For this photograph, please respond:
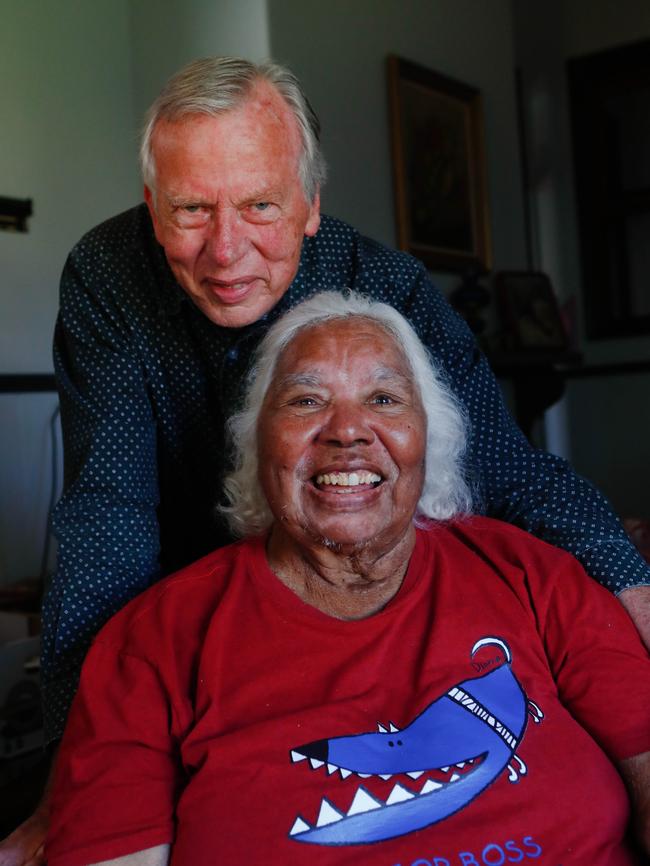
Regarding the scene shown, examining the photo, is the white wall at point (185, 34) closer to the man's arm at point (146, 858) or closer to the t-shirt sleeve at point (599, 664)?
the t-shirt sleeve at point (599, 664)

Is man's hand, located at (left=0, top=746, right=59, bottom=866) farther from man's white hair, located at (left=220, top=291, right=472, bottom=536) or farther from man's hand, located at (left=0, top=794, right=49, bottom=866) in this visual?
man's white hair, located at (left=220, top=291, right=472, bottom=536)

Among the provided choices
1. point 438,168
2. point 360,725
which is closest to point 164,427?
point 360,725

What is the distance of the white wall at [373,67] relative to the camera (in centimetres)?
369

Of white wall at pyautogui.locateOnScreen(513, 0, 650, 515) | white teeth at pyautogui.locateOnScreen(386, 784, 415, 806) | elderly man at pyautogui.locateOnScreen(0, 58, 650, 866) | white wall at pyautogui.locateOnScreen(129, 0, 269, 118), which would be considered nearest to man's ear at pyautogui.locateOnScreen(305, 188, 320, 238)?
elderly man at pyautogui.locateOnScreen(0, 58, 650, 866)

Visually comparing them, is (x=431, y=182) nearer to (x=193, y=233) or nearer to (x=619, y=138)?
(x=619, y=138)

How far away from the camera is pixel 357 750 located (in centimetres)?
116

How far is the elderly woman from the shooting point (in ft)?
3.71

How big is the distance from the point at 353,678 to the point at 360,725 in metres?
0.06

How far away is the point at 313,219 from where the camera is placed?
1.65 meters

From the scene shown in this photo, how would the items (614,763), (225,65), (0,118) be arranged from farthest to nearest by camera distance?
(0,118) < (225,65) < (614,763)

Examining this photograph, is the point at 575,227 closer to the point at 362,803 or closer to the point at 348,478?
the point at 348,478

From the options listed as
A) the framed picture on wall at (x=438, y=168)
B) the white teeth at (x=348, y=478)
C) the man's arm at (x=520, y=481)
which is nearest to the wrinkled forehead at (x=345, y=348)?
the white teeth at (x=348, y=478)

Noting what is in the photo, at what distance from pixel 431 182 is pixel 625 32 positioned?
2.16 meters

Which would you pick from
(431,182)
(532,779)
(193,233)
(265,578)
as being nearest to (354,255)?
(193,233)
